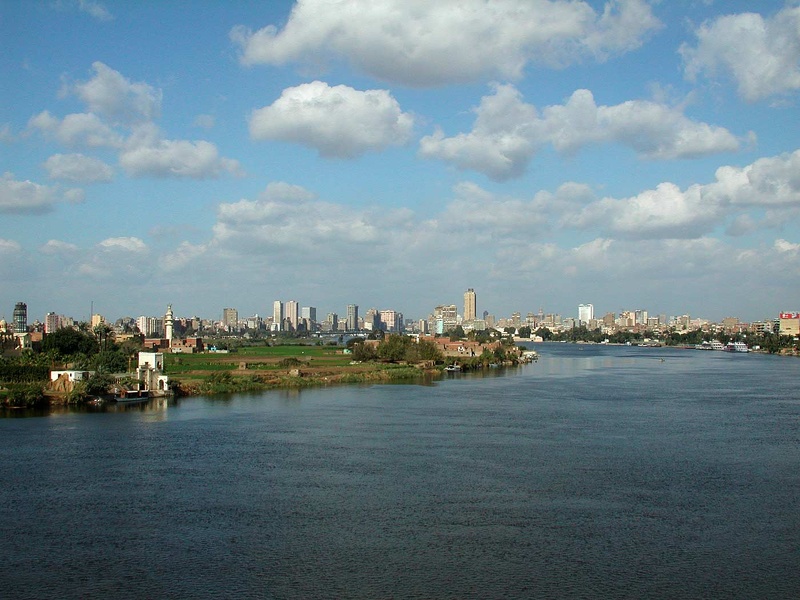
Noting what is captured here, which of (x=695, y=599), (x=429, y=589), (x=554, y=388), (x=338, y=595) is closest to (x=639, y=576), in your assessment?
(x=695, y=599)

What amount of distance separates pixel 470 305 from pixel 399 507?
519 feet

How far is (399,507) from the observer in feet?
35.7

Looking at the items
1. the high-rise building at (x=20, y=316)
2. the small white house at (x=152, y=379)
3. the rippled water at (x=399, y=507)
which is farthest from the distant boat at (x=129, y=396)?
the high-rise building at (x=20, y=316)

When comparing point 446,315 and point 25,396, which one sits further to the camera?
point 446,315

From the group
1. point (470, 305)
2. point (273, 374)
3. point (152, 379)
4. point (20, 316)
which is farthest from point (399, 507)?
point (470, 305)

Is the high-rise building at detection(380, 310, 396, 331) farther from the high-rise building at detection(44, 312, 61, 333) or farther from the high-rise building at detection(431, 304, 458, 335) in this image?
the high-rise building at detection(44, 312, 61, 333)

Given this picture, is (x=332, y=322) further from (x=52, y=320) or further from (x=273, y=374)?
(x=273, y=374)

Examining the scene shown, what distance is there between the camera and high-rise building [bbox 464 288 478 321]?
16590 cm

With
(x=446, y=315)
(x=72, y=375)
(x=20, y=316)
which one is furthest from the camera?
(x=446, y=315)

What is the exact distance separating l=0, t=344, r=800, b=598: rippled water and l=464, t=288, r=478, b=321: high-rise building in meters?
146

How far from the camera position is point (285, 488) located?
12.0 meters

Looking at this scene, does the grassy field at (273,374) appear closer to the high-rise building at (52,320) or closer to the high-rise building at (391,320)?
the high-rise building at (52,320)

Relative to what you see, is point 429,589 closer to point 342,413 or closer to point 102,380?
point 342,413

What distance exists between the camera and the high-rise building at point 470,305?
166 m
